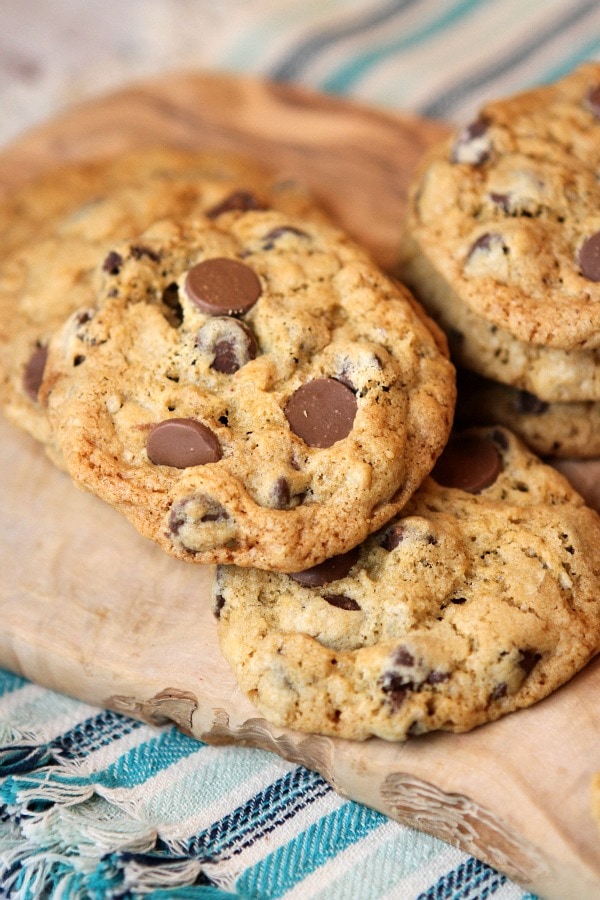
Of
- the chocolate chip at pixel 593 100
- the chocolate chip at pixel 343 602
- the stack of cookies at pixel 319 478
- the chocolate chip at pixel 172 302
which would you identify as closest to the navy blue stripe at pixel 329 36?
the chocolate chip at pixel 593 100

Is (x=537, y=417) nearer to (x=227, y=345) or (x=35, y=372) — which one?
(x=227, y=345)

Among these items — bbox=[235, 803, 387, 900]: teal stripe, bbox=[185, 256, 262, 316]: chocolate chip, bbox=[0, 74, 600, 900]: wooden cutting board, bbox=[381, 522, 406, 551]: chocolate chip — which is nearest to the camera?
bbox=[0, 74, 600, 900]: wooden cutting board

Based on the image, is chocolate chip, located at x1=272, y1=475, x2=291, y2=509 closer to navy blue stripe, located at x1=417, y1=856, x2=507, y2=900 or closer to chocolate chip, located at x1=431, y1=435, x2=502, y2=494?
chocolate chip, located at x1=431, y1=435, x2=502, y2=494

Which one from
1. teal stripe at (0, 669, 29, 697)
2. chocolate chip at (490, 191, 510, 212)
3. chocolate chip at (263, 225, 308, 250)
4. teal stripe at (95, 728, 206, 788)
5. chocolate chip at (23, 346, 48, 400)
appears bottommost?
teal stripe at (0, 669, 29, 697)

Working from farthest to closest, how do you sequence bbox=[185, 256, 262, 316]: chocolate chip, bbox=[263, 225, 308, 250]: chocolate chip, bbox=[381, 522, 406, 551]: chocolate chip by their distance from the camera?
bbox=[263, 225, 308, 250]: chocolate chip, bbox=[185, 256, 262, 316]: chocolate chip, bbox=[381, 522, 406, 551]: chocolate chip

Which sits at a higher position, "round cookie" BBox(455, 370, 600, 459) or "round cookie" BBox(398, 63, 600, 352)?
"round cookie" BBox(398, 63, 600, 352)

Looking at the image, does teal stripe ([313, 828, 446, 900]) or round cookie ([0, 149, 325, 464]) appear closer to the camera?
teal stripe ([313, 828, 446, 900])

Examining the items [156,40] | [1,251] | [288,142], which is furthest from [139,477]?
[156,40]

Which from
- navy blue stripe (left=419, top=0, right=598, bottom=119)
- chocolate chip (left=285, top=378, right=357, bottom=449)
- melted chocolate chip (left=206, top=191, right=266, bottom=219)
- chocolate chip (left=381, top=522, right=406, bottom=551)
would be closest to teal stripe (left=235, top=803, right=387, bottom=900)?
chocolate chip (left=381, top=522, right=406, bottom=551)
